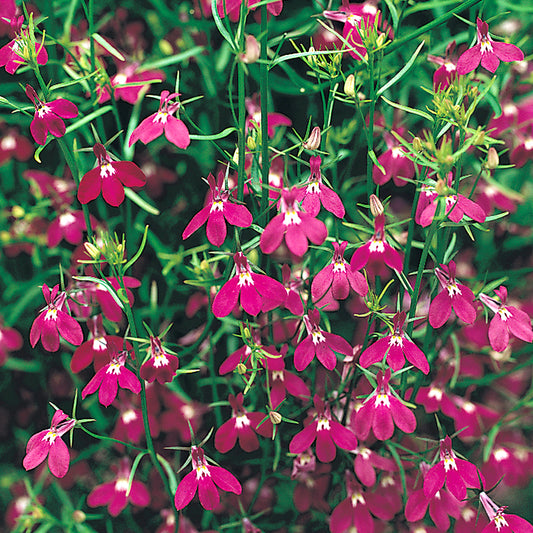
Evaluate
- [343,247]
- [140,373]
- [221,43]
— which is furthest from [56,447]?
[221,43]

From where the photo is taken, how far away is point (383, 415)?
1.97 feet

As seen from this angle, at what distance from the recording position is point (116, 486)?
784 mm

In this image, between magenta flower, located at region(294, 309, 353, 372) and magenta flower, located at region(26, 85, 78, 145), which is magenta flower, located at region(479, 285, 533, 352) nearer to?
magenta flower, located at region(294, 309, 353, 372)

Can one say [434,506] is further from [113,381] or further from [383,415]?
[113,381]

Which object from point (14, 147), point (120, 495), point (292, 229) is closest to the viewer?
point (292, 229)

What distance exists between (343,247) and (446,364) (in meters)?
0.29

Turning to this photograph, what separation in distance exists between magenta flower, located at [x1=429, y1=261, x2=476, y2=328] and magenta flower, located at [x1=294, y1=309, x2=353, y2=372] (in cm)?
9

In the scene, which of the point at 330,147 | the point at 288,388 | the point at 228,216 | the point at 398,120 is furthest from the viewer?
the point at 398,120

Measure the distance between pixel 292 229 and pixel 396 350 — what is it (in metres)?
0.16

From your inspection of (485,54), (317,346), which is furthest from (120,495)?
(485,54)

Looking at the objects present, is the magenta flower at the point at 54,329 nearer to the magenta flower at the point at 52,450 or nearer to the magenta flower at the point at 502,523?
the magenta flower at the point at 52,450

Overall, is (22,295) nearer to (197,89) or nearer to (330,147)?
(197,89)

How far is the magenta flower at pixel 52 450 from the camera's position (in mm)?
579

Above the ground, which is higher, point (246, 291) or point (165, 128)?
point (165, 128)
